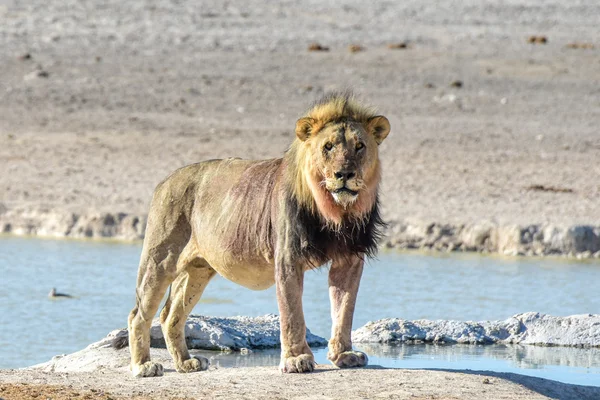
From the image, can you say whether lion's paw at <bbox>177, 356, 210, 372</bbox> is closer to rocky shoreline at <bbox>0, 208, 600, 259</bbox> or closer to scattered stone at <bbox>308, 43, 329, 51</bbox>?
rocky shoreline at <bbox>0, 208, 600, 259</bbox>

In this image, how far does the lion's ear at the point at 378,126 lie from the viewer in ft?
22.3

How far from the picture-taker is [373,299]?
10.7 meters

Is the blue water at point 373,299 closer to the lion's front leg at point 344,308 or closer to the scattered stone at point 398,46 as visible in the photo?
the lion's front leg at point 344,308

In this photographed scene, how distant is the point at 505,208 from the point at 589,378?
682cm

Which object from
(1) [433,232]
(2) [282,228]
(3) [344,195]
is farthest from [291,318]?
(1) [433,232]

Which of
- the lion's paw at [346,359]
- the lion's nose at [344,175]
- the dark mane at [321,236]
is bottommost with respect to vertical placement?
→ the lion's paw at [346,359]

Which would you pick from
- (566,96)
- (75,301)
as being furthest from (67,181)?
(566,96)

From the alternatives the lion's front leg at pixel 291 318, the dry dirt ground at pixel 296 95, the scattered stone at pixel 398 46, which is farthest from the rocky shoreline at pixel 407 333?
the scattered stone at pixel 398 46

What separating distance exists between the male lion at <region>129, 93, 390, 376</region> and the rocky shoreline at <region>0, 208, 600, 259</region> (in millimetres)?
6031

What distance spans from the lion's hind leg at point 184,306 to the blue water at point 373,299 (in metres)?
0.69

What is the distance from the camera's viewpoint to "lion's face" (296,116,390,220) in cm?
652

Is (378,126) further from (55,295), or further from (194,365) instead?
(55,295)

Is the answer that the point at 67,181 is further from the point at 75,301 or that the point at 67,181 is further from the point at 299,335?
the point at 299,335

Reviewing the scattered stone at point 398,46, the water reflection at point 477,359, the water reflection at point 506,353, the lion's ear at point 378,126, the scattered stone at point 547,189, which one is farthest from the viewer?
the scattered stone at point 398,46
